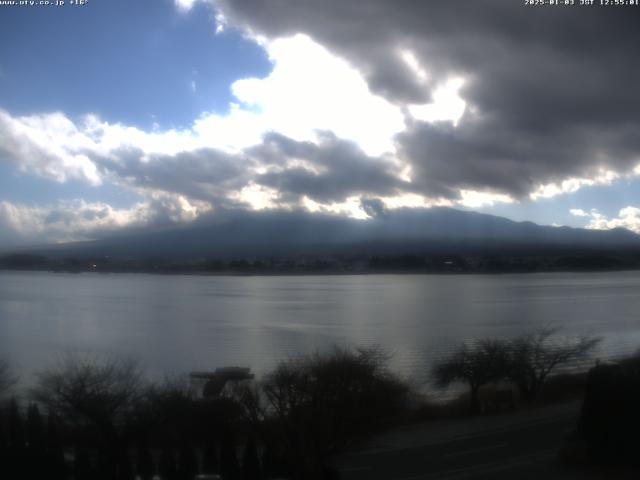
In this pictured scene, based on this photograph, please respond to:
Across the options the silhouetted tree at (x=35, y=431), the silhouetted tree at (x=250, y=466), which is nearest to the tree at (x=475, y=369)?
the silhouetted tree at (x=250, y=466)

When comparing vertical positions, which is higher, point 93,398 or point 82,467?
point 93,398

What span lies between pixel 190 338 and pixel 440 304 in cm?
1393

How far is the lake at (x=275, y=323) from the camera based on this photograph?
41.5 ft

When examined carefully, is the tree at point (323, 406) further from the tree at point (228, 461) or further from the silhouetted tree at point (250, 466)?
the tree at point (228, 461)

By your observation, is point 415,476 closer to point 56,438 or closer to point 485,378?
point 56,438

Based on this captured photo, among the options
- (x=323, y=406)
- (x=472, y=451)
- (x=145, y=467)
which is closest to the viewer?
(x=145, y=467)

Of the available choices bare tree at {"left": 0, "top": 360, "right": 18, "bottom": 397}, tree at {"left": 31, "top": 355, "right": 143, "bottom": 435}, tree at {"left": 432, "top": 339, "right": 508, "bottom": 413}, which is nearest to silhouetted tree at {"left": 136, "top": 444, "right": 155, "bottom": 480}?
tree at {"left": 31, "top": 355, "right": 143, "bottom": 435}

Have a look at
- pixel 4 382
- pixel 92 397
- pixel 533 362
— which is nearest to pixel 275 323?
pixel 533 362

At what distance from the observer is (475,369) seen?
8531mm

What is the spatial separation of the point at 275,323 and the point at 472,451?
14257 millimetres

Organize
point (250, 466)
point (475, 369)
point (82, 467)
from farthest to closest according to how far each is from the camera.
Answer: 1. point (475, 369)
2. point (250, 466)
3. point (82, 467)

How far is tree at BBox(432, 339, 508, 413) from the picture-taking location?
329 inches

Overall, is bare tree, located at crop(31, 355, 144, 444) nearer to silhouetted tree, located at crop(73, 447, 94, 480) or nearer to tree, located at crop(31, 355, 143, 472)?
tree, located at crop(31, 355, 143, 472)

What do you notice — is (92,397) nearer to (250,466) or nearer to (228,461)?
(228,461)
